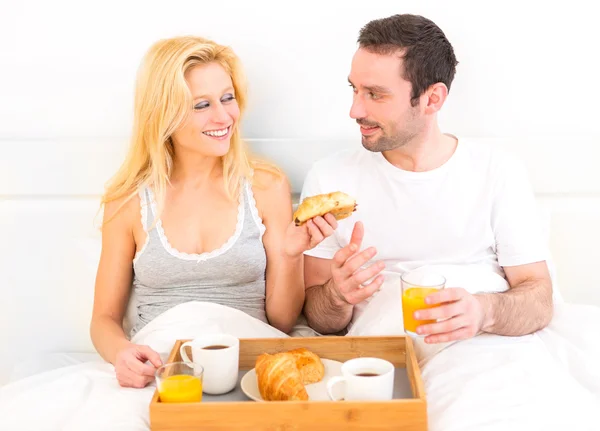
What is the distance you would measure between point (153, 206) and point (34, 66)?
63cm

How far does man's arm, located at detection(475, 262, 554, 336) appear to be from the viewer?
183 cm

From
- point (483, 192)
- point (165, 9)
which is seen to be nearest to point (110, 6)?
point (165, 9)

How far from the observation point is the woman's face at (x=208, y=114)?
6.89 ft

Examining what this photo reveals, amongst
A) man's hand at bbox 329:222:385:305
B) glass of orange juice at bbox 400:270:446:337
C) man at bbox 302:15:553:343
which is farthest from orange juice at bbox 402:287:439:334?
man at bbox 302:15:553:343

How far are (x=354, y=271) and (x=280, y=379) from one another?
0.39m

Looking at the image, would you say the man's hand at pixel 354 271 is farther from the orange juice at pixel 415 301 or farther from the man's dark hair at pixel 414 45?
the man's dark hair at pixel 414 45

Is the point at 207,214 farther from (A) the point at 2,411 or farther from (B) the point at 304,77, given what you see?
(A) the point at 2,411

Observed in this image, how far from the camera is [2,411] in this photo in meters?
1.74

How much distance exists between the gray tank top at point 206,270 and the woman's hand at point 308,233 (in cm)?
23

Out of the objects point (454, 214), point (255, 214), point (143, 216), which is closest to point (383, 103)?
point (454, 214)

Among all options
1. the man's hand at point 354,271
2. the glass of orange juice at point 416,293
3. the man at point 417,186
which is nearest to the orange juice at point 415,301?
the glass of orange juice at point 416,293

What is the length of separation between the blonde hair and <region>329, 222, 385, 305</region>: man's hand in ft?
1.56

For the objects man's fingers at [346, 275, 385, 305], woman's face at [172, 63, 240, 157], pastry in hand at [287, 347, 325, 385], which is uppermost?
woman's face at [172, 63, 240, 157]

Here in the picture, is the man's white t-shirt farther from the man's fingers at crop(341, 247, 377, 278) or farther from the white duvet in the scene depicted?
the man's fingers at crop(341, 247, 377, 278)
